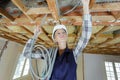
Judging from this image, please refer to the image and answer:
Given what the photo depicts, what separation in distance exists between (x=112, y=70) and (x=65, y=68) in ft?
13.8

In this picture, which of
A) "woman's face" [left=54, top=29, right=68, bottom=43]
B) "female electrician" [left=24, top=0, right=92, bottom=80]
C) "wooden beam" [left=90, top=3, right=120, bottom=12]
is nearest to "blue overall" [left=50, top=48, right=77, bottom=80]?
"female electrician" [left=24, top=0, right=92, bottom=80]

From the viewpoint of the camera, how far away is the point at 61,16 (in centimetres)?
180

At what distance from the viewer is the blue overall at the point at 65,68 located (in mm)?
1106

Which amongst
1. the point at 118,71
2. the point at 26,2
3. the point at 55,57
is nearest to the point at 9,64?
the point at 26,2

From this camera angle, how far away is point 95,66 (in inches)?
190

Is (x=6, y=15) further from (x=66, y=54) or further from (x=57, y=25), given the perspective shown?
(x=66, y=54)

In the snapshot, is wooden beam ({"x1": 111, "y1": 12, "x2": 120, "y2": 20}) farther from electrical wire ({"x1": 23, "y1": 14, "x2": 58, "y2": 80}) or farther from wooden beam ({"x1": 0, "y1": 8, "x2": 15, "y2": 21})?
wooden beam ({"x1": 0, "y1": 8, "x2": 15, "y2": 21})

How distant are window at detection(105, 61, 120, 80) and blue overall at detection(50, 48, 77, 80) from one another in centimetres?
397

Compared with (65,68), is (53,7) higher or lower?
higher

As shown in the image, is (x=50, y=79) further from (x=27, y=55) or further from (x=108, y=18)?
(x=108, y=18)

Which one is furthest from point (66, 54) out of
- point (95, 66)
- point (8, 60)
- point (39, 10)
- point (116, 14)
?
point (95, 66)

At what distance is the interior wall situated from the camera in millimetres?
3635

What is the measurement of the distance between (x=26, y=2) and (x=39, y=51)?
71cm

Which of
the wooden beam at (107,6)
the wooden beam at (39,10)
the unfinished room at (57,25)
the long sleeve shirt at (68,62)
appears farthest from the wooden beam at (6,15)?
the wooden beam at (107,6)
